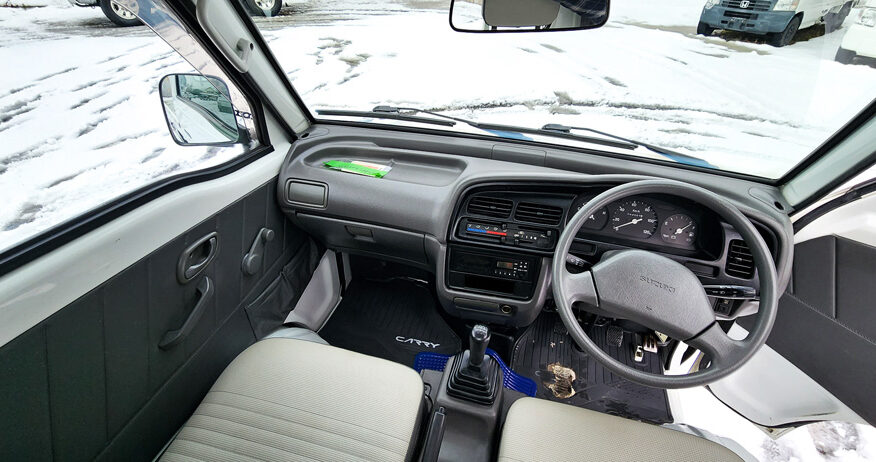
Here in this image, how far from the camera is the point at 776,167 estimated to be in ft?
5.91

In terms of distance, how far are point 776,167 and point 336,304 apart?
2264 millimetres

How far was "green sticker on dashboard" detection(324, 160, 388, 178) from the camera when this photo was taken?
6.38ft

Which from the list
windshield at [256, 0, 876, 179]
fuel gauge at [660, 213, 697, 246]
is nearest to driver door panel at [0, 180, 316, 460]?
windshield at [256, 0, 876, 179]

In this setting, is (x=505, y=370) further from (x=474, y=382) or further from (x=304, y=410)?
(x=304, y=410)

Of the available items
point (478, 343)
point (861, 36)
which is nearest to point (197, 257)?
point (478, 343)

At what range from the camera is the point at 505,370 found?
213 centimetres

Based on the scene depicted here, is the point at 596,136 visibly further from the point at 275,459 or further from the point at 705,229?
the point at 275,459

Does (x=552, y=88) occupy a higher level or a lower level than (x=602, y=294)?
higher

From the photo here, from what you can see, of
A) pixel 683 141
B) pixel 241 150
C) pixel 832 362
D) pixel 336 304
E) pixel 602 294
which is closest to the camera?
pixel 602 294

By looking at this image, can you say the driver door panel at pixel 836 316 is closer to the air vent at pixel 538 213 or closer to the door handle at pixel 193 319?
the air vent at pixel 538 213

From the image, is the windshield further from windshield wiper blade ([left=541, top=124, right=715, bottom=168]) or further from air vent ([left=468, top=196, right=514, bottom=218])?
air vent ([left=468, top=196, right=514, bottom=218])

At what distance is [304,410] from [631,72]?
2.40 meters

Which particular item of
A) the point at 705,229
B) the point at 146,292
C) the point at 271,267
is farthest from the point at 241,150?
the point at 705,229

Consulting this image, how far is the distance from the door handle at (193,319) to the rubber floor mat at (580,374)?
4.79 ft
